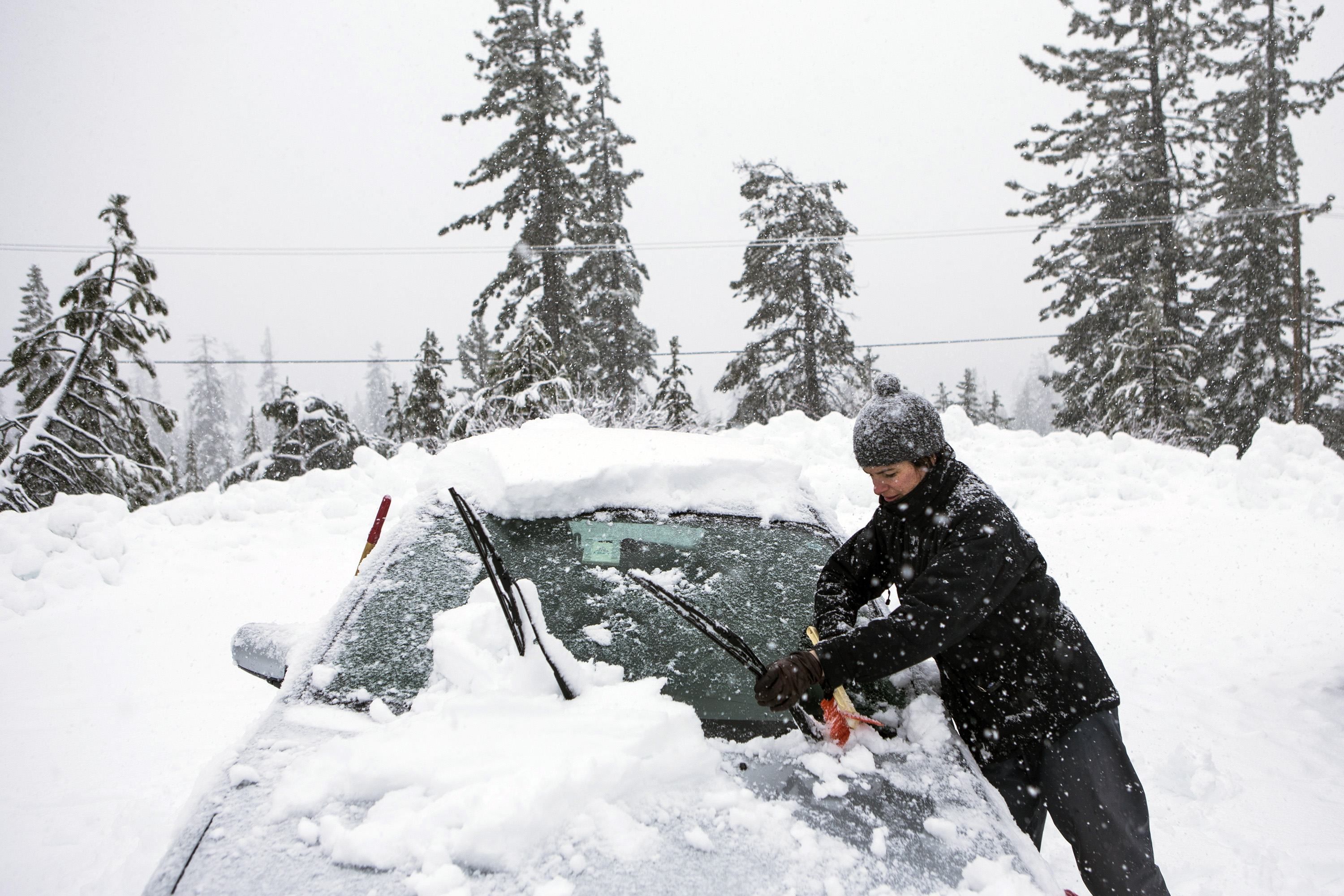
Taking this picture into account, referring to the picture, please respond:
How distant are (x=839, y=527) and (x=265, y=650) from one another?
1.92 metres

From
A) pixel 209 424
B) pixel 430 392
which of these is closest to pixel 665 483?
pixel 430 392

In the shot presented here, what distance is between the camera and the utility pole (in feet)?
59.1

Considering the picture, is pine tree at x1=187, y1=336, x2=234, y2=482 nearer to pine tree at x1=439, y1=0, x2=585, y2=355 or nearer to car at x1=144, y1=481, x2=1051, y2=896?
pine tree at x1=439, y1=0, x2=585, y2=355

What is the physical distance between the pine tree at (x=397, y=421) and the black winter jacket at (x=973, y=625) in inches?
933

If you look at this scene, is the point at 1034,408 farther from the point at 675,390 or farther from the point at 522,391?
the point at 522,391

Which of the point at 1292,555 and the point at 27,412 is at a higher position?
the point at 27,412

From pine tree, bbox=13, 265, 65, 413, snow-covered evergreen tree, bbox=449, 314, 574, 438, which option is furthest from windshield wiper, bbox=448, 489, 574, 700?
pine tree, bbox=13, 265, 65, 413

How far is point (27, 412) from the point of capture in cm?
1191

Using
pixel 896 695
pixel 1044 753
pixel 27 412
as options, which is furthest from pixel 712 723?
pixel 27 412

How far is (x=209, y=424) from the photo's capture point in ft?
178

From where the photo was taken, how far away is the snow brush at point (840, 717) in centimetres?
171

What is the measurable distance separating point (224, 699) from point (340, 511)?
3685 millimetres

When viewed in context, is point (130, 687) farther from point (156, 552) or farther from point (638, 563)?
point (638, 563)

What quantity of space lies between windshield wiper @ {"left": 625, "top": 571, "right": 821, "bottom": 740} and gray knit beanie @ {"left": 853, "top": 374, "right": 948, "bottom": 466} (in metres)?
0.60
